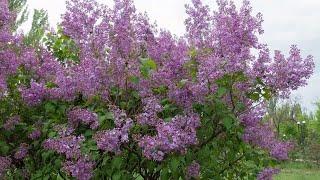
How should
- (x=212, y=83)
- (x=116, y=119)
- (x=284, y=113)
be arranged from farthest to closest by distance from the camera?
(x=284, y=113) < (x=212, y=83) < (x=116, y=119)

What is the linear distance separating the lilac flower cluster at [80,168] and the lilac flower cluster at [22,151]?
0.81m

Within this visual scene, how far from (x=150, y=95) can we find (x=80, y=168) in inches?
26.5

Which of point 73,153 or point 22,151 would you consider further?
point 22,151

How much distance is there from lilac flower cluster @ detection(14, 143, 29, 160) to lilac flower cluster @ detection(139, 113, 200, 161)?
131 centimetres

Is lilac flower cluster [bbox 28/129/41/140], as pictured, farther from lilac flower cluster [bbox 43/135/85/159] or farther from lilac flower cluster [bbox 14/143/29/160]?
lilac flower cluster [bbox 43/135/85/159]

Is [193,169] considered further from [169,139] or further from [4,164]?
[4,164]

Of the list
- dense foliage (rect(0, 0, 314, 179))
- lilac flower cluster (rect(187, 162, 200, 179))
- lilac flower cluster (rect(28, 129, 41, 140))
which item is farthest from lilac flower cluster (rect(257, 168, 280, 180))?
lilac flower cluster (rect(28, 129, 41, 140))

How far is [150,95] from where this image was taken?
3.79 m

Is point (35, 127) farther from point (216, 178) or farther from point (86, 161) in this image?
point (216, 178)

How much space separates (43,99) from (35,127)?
24 centimetres

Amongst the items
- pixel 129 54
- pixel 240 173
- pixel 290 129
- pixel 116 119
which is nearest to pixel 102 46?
pixel 129 54

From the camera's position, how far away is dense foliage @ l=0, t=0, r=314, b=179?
357 cm

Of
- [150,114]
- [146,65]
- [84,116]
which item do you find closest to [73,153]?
[84,116]

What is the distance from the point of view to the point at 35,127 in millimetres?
4312
